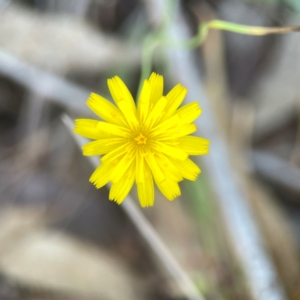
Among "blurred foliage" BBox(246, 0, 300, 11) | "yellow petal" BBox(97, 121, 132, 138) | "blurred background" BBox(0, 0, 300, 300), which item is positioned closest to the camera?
"yellow petal" BBox(97, 121, 132, 138)

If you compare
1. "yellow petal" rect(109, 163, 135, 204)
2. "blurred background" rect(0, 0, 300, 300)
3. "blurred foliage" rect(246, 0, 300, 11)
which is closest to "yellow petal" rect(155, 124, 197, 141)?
"yellow petal" rect(109, 163, 135, 204)

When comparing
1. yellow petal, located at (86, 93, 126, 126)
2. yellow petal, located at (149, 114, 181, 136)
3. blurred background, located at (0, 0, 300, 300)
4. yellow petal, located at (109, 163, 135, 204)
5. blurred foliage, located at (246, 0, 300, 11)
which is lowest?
yellow petal, located at (109, 163, 135, 204)

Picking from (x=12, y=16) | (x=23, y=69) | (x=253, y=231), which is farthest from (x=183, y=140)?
(x=12, y=16)

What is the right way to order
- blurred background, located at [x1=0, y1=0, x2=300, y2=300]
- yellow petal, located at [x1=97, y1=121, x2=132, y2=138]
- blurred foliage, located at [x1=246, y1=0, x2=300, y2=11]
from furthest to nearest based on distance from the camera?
blurred foliage, located at [x1=246, y1=0, x2=300, y2=11], blurred background, located at [x1=0, y1=0, x2=300, y2=300], yellow petal, located at [x1=97, y1=121, x2=132, y2=138]

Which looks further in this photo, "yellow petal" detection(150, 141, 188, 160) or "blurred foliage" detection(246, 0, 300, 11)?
"blurred foliage" detection(246, 0, 300, 11)

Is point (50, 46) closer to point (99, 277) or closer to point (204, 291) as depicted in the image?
point (99, 277)

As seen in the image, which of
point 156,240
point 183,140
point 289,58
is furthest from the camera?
point 289,58

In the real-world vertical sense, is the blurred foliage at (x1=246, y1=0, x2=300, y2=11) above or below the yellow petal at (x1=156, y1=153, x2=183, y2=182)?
above

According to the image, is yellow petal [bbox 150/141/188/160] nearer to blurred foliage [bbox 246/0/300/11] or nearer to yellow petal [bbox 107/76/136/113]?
yellow petal [bbox 107/76/136/113]

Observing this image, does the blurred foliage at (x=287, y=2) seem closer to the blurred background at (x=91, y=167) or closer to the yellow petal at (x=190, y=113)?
the blurred background at (x=91, y=167)
